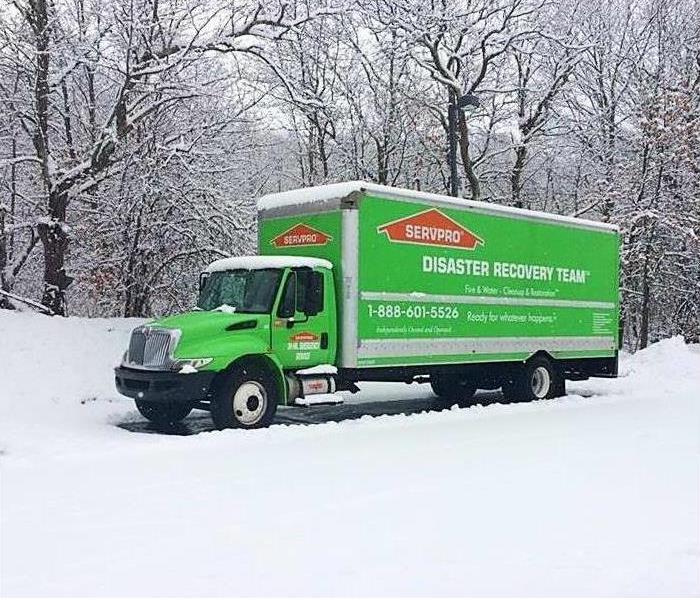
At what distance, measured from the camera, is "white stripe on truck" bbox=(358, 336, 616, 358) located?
13.9 meters

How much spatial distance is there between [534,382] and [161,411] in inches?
288

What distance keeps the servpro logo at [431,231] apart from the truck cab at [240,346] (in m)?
1.32

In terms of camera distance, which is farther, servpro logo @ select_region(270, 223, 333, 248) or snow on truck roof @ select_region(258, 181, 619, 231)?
servpro logo @ select_region(270, 223, 333, 248)

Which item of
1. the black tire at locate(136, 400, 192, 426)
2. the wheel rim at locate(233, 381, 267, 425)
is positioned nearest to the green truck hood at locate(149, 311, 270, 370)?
the wheel rim at locate(233, 381, 267, 425)

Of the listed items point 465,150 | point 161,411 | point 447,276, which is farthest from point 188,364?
point 465,150

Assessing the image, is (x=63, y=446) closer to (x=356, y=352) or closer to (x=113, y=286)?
(x=356, y=352)

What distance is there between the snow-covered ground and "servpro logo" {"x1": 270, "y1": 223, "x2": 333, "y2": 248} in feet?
9.46

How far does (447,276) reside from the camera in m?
A: 14.9

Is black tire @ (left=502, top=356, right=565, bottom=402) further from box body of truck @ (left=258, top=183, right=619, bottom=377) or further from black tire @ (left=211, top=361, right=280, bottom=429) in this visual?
black tire @ (left=211, top=361, right=280, bottom=429)

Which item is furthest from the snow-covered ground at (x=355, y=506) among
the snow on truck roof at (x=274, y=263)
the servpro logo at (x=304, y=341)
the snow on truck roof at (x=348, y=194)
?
the snow on truck roof at (x=348, y=194)

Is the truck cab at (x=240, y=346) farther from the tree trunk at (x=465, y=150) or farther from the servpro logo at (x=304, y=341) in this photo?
the tree trunk at (x=465, y=150)

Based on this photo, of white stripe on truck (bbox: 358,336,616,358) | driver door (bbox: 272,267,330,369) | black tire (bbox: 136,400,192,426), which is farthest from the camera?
white stripe on truck (bbox: 358,336,616,358)

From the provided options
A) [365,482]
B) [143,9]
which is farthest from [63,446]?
[143,9]

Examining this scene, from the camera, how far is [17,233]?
74.8 feet
